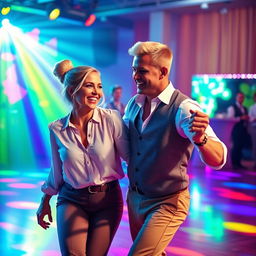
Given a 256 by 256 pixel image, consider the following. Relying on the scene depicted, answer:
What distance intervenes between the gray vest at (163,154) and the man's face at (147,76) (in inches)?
3.3

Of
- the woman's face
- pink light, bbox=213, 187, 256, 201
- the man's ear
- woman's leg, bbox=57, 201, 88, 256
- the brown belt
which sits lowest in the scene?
pink light, bbox=213, 187, 256, 201

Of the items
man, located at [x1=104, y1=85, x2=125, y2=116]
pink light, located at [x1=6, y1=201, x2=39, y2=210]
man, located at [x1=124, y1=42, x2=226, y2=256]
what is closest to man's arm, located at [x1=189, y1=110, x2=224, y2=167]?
man, located at [x1=124, y1=42, x2=226, y2=256]

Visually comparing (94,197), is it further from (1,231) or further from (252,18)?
(252,18)

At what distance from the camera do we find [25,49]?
9500 millimetres

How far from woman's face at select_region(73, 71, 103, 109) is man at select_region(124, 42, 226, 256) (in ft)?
0.76

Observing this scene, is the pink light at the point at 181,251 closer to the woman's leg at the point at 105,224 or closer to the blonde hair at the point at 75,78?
the woman's leg at the point at 105,224

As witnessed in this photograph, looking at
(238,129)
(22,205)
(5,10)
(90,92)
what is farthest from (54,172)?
(238,129)

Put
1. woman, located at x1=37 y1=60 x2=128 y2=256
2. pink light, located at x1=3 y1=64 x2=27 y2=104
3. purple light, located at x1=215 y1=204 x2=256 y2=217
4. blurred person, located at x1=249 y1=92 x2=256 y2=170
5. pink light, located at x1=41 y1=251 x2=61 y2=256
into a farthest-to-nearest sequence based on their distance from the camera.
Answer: pink light, located at x1=3 y1=64 x2=27 y2=104, blurred person, located at x1=249 y1=92 x2=256 y2=170, purple light, located at x1=215 y1=204 x2=256 y2=217, pink light, located at x1=41 y1=251 x2=61 y2=256, woman, located at x1=37 y1=60 x2=128 y2=256

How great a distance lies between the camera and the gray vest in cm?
203

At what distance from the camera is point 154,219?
200cm

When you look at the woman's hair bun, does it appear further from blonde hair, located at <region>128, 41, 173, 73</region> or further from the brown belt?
the brown belt

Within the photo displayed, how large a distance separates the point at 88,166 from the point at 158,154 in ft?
1.24

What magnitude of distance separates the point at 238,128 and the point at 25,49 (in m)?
4.72

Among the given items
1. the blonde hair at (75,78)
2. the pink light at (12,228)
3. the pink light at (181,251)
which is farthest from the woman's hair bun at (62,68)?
the pink light at (12,228)
